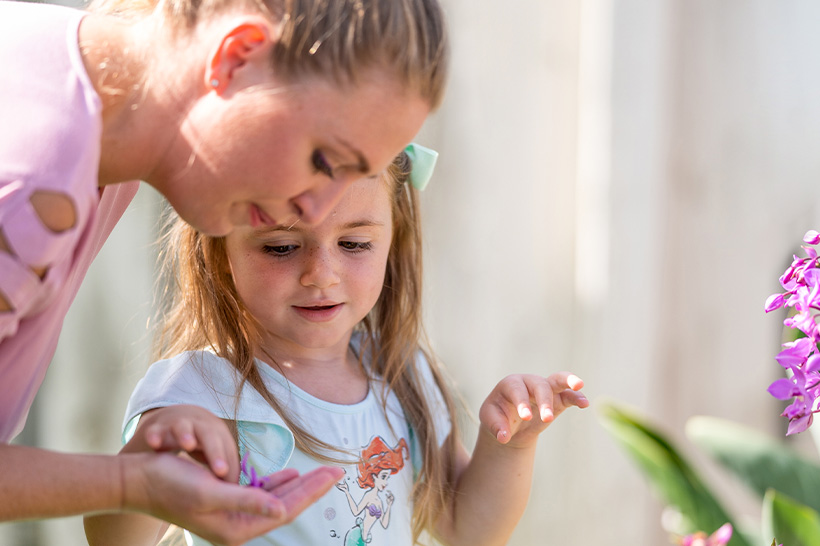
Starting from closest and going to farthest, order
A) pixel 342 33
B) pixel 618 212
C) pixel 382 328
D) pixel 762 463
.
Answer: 1. pixel 342 33
2. pixel 762 463
3. pixel 382 328
4. pixel 618 212

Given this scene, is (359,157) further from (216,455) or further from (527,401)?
(527,401)

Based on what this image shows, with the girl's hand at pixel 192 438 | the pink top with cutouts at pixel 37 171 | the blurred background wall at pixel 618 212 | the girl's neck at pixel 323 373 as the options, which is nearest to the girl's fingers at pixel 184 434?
the girl's hand at pixel 192 438

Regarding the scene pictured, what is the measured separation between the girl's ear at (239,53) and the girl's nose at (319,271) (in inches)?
12.3

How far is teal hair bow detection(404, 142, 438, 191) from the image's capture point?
1.17m

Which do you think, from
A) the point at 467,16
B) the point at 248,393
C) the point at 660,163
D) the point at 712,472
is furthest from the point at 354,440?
the point at 712,472

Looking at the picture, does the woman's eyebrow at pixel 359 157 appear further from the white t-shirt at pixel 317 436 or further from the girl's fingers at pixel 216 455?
the white t-shirt at pixel 317 436

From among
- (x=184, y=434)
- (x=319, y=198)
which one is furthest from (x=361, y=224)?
(x=184, y=434)

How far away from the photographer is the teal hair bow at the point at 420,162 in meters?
1.17

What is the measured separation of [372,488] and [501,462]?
18 cm

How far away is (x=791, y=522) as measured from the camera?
0.69 meters

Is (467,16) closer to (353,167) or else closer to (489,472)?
(489,472)

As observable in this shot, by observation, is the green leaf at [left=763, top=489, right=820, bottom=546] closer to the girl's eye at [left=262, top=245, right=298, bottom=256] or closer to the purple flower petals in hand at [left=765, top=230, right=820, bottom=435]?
the purple flower petals in hand at [left=765, top=230, right=820, bottom=435]

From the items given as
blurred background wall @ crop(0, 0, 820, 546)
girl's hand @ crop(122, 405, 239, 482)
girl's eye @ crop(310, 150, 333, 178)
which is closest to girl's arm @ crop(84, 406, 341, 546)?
girl's hand @ crop(122, 405, 239, 482)

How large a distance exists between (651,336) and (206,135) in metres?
1.75
